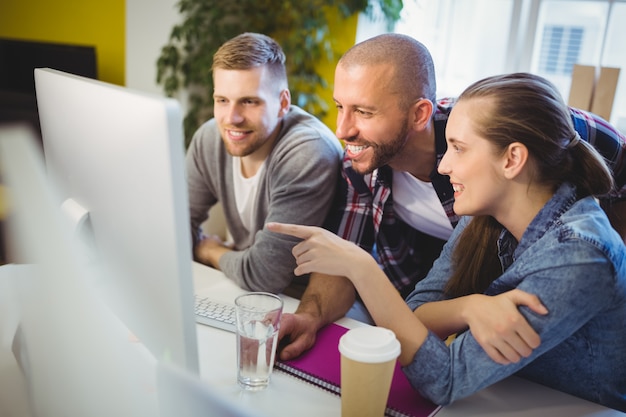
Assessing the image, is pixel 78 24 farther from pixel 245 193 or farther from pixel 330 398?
pixel 330 398

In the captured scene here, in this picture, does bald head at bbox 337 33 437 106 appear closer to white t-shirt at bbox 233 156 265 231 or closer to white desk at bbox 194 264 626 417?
white t-shirt at bbox 233 156 265 231

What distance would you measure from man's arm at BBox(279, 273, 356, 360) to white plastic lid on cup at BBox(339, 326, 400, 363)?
0.75 feet

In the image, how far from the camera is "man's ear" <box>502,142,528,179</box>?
97cm

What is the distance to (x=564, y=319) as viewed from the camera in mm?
858

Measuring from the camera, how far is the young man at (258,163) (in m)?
1.42

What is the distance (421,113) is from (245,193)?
543 millimetres

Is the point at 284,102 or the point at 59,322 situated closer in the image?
the point at 59,322

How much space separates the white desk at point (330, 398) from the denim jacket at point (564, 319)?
4 cm

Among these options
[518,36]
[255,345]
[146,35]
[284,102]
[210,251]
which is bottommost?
[210,251]

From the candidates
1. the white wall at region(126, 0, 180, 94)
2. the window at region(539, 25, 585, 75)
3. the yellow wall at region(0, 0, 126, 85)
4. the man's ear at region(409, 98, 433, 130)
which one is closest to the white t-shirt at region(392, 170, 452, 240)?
the man's ear at region(409, 98, 433, 130)

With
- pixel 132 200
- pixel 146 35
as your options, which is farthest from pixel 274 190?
pixel 146 35

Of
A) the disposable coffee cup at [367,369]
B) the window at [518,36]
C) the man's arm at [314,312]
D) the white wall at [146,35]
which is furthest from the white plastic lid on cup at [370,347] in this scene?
the white wall at [146,35]

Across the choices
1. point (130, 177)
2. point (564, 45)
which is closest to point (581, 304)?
point (130, 177)

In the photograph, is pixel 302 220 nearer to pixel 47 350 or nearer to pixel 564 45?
pixel 47 350
